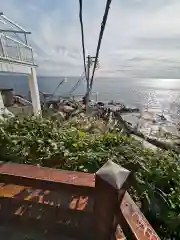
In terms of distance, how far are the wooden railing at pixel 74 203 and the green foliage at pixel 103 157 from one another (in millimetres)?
549

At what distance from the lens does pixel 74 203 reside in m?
1.92

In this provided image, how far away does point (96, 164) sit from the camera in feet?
9.06

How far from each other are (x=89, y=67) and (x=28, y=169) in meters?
13.5

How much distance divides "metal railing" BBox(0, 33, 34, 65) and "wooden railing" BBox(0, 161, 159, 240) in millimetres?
8132

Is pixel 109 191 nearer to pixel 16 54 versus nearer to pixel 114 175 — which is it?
pixel 114 175

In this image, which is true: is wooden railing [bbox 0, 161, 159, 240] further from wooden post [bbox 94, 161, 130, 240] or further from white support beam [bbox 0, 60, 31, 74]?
white support beam [bbox 0, 60, 31, 74]

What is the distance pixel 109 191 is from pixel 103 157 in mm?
1358

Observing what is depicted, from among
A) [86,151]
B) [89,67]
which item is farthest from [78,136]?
[89,67]

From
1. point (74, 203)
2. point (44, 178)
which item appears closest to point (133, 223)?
point (74, 203)

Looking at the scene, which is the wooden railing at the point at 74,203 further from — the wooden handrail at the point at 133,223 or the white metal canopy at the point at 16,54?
the white metal canopy at the point at 16,54

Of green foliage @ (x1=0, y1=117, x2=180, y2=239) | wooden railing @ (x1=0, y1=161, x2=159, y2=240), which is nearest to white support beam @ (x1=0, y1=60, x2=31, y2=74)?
green foliage @ (x1=0, y1=117, x2=180, y2=239)

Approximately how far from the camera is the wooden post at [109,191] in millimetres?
1398

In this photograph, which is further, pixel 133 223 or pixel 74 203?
pixel 74 203

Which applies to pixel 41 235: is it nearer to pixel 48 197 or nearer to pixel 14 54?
pixel 48 197
